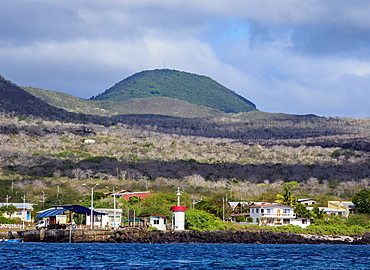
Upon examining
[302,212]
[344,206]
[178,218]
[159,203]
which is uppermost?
[159,203]

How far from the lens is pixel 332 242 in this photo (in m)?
92.1

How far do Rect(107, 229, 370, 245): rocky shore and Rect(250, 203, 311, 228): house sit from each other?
548 inches

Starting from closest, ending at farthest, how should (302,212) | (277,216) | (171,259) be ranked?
1. (171,259)
2. (277,216)
3. (302,212)

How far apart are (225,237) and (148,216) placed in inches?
589

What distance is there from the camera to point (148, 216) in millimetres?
99688

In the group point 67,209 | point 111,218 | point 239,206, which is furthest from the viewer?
point 239,206

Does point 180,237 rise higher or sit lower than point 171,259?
higher

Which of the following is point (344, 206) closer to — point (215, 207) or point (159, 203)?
point (215, 207)

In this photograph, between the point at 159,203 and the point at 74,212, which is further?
the point at 159,203

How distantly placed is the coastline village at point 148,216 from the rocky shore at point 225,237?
3.61 m

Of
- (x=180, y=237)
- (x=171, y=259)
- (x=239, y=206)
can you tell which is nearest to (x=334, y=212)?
(x=239, y=206)

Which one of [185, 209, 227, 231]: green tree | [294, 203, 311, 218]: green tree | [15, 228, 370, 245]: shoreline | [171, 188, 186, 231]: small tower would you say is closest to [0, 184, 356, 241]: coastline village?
[171, 188, 186, 231]: small tower

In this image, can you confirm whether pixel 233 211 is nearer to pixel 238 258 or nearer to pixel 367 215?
pixel 367 215

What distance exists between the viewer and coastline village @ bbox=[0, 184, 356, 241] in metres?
89.4
